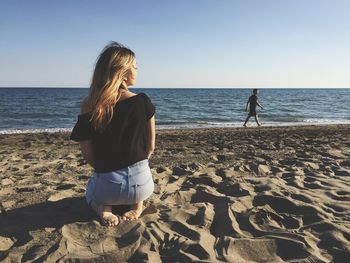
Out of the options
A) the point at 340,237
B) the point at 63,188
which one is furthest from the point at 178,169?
the point at 340,237

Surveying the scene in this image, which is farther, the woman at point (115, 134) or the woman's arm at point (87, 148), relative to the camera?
the woman's arm at point (87, 148)

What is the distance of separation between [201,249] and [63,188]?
2467mm

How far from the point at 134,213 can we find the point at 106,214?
28 cm

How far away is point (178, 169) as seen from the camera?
5.82 meters

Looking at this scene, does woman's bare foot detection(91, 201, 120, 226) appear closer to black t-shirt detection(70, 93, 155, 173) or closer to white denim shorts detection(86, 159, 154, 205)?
white denim shorts detection(86, 159, 154, 205)

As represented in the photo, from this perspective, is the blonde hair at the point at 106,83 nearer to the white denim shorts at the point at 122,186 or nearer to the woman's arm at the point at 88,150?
the woman's arm at the point at 88,150

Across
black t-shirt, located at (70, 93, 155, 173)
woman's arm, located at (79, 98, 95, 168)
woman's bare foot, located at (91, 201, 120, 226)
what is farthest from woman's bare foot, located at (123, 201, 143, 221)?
woman's arm, located at (79, 98, 95, 168)

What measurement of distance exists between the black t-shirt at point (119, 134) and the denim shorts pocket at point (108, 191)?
12 cm

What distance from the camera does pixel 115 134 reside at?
3449mm

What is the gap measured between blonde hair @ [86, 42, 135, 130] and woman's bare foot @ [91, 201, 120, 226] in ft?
2.59

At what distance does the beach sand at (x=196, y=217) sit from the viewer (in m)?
2.96

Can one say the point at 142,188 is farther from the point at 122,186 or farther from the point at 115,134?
the point at 115,134

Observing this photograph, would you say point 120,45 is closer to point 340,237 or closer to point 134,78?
point 134,78

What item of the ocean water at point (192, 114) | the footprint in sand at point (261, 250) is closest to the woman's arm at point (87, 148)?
the footprint in sand at point (261, 250)
